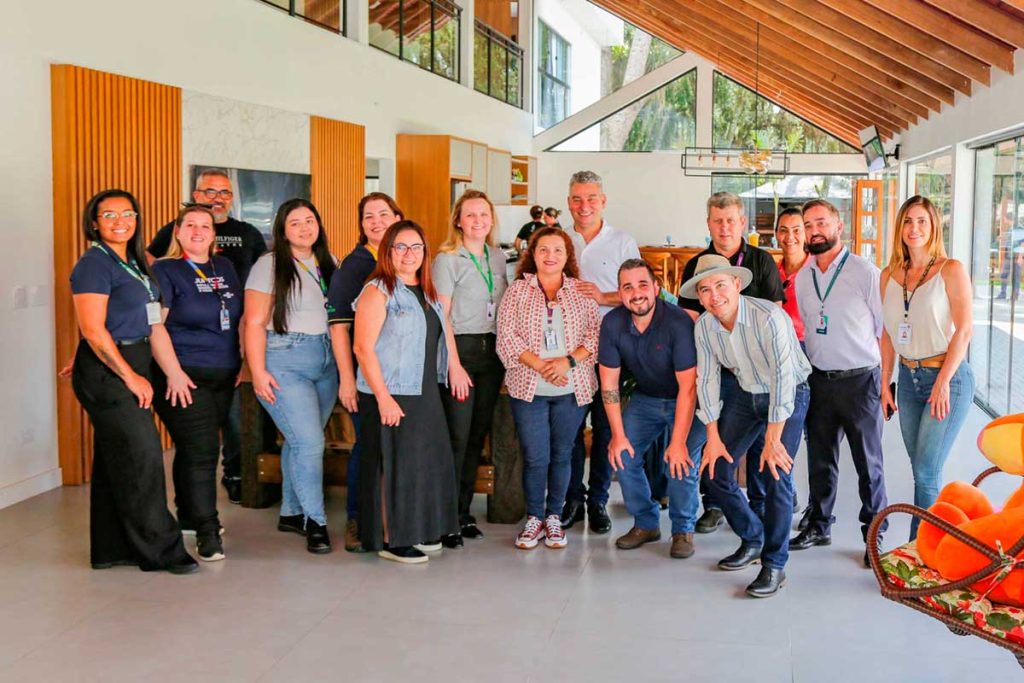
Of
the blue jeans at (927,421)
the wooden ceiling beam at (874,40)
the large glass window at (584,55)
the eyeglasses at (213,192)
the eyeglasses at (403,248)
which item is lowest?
the blue jeans at (927,421)

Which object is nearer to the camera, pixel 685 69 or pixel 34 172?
pixel 34 172

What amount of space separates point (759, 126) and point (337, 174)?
10.5 m

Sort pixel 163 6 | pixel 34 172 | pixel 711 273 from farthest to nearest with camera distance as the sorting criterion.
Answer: pixel 163 6 → pixel 34 172 → pixel 711 273

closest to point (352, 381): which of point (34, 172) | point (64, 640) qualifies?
point (64, 640)

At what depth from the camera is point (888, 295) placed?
4.68 metres

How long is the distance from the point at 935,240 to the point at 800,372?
2.77 ft

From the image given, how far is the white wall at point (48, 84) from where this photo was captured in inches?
221

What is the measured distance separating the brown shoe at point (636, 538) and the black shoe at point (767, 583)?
721mm

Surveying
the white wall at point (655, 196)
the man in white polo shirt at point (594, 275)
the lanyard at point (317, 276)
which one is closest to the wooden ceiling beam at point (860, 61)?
the man in white polo shirt at point (594, 275)

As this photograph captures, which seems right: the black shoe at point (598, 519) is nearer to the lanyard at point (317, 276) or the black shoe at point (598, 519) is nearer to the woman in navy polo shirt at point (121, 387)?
the lanyard at point (317, 276)

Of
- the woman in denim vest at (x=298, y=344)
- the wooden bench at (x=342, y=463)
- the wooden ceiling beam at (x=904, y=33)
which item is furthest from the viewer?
the wooden ceiling beam at (x=904, y=33)

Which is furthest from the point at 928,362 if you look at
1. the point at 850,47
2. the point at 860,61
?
the point at 860,61

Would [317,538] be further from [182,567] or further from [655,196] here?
[655,196]

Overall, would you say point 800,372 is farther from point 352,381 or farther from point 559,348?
point 352,381
